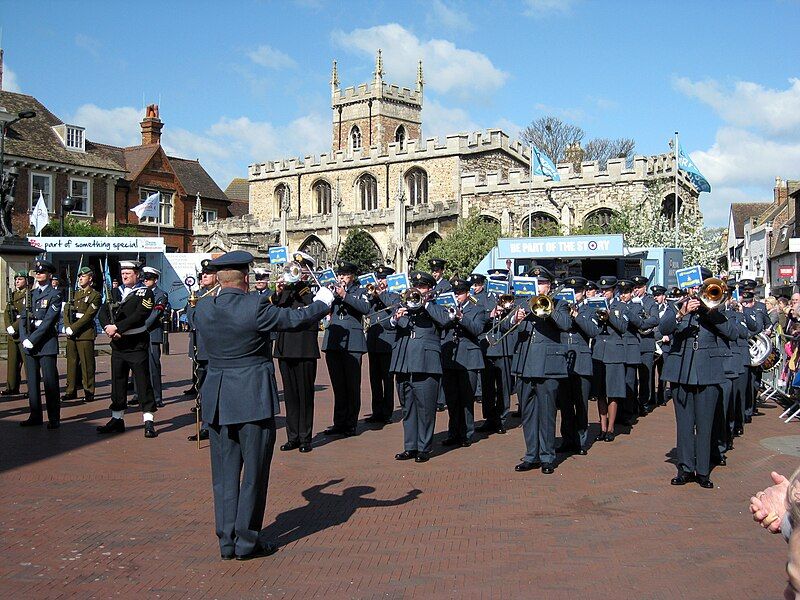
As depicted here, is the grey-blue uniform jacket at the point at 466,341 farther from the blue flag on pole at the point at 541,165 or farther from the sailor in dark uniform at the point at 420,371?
the blue flag on pole at the point at 541,165

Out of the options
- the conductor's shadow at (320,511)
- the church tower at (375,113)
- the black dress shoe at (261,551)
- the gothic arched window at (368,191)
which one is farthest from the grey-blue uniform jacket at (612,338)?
the church tower at (375,113)

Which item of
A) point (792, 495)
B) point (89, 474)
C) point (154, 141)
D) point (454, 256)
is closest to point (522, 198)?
point (454, 256)

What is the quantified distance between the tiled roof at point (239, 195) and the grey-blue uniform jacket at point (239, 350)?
206ft

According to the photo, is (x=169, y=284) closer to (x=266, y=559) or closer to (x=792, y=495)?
(x=266, y=559)

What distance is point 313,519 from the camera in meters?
6.71

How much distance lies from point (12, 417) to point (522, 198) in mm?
39679

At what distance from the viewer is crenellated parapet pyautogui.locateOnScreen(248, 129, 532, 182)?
52.9 m

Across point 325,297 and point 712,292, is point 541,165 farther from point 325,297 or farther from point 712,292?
point 325,297

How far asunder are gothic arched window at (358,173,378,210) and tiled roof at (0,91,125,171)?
16656mm

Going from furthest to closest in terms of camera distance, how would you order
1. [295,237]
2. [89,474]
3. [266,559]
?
[295,237] → [89,474] → [266,559]

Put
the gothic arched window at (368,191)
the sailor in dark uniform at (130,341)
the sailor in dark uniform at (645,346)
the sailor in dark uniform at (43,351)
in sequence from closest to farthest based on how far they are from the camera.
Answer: the sailor in dark uniform at (130,341), the sailor in dark uniform at (43,351), the sailor in dark uniform at (645,346), the gothic arched window at (368,191)

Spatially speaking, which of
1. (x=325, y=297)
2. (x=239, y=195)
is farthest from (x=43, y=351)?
(x=239, y=195)

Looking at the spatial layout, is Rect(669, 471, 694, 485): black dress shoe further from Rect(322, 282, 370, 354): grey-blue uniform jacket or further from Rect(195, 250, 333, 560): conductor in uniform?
Rect(322, 282, 370, 354): grey-blue uniform jacket

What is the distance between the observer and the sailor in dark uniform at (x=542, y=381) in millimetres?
8562
